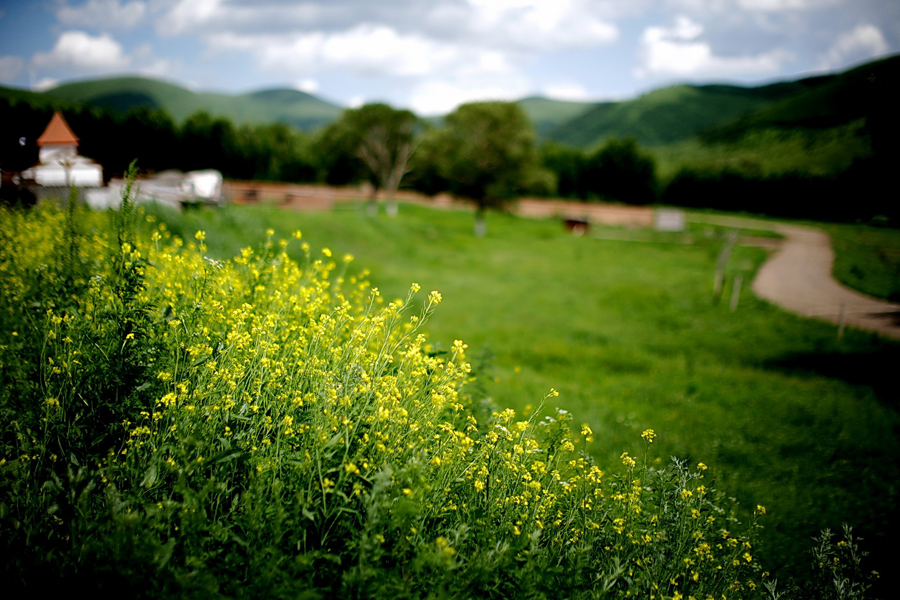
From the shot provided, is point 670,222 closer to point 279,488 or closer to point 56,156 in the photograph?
point 56,156

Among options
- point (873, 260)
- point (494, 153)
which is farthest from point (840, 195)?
point (494, 153)

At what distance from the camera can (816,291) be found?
17484 mm

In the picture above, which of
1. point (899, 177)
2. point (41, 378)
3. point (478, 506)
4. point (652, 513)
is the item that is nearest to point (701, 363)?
point (899, 177)

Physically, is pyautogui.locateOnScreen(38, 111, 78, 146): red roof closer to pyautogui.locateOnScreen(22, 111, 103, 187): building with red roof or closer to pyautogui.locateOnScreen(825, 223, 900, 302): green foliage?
pyautogui.locateOnScreen(22, 111, 103, 187): building with red roof

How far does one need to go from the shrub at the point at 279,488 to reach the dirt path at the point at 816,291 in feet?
40.6

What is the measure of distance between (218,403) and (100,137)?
1756 centimetres

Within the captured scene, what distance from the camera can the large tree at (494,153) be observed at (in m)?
36.3

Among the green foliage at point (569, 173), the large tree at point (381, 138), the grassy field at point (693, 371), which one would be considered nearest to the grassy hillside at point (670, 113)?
the green foliage at point (569, 173)

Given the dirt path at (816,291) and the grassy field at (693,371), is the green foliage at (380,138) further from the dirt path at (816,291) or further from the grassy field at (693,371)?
the dirt path at (816,291)

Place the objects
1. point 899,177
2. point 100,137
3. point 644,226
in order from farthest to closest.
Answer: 1. point 644,226
2. point 100,137
3. point 899,177

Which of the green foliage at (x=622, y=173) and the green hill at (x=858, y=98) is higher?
the green foliage at (x=622, y=173)

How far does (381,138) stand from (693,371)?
47.0 metres

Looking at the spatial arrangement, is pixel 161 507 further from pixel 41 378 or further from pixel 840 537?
pixel 840 537

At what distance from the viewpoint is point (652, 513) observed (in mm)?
3775
